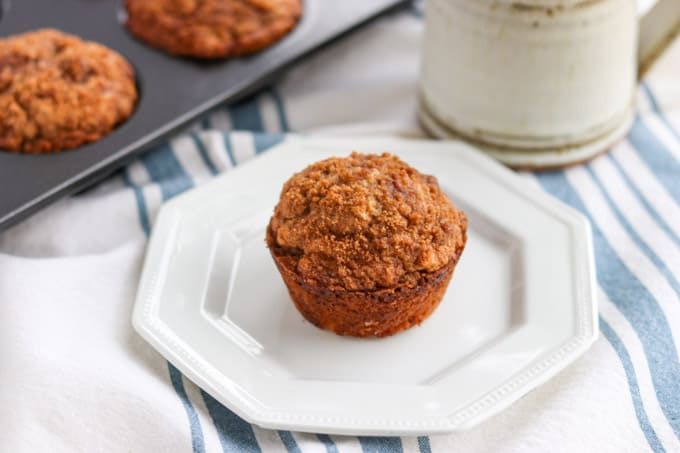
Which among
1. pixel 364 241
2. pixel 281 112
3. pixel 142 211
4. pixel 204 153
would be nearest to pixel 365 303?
pixel 364 241

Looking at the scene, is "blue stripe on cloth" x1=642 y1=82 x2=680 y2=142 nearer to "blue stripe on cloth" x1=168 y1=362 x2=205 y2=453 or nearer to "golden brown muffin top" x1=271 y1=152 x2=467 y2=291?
"golden brown muffin top" x1=271 y1=152 x2=467 y2=291

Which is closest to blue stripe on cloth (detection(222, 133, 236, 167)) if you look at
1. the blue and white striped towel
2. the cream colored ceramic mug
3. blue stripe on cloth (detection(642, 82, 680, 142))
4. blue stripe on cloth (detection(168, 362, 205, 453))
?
the blue and white striped towel

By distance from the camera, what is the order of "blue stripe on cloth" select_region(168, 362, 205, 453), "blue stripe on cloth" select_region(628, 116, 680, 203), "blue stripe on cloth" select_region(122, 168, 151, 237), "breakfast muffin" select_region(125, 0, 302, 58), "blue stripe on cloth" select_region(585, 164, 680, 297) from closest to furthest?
"blue stripe on cloth" select_region(168, 362, 205, 453) < "blue stripe on cloth" select_region(585, 164, 680, 297) < "blue stripe on cloth" select_region(122, 168, 151, 237) < "blue stripe on cloth" select_region(628, 116, 680, 203) < "breakfast muffin" select_region(125, 0, 302, 58)

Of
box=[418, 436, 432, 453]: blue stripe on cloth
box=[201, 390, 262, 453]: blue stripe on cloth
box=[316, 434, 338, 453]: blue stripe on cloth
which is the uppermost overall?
box=[418, 436, 432, 453]: blue stripe on cloth

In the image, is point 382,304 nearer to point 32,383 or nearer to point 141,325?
point 141,325

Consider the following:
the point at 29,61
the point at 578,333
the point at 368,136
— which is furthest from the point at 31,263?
the point at 578,333

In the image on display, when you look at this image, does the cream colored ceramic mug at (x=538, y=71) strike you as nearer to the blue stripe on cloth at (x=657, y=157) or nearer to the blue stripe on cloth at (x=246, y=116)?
the blue stripe on cloth at (x=657, y=157)

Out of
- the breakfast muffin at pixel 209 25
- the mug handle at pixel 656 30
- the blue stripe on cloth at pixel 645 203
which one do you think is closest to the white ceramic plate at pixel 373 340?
the blue stripe on cloth at pixel 645 203

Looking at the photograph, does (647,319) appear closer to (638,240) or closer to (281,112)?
(638,240)
